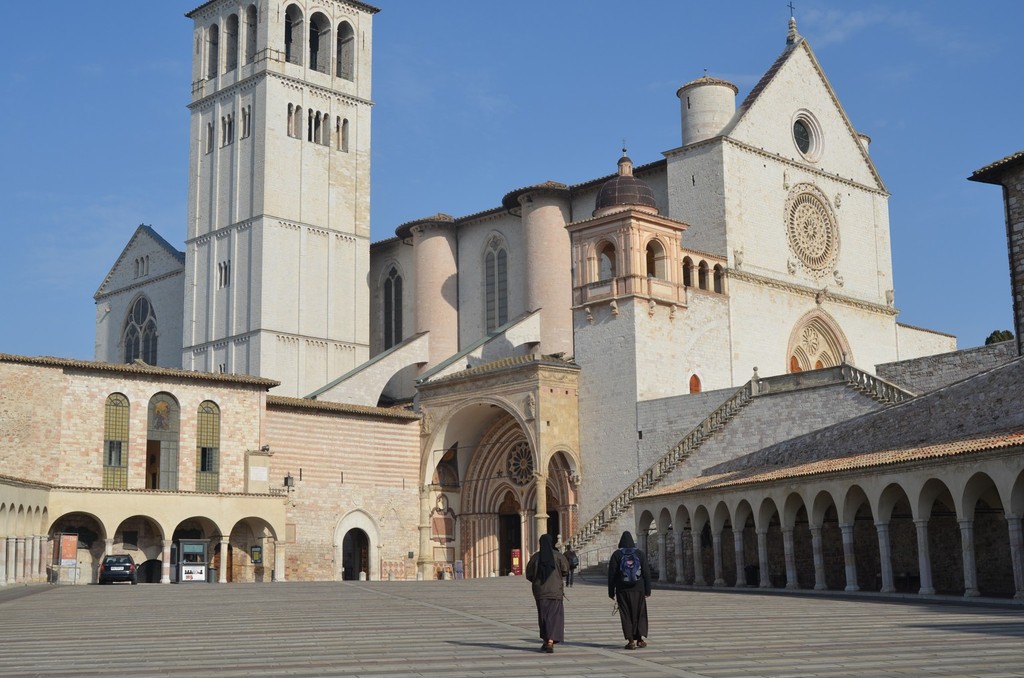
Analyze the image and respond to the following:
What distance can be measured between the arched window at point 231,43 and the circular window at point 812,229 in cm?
2588

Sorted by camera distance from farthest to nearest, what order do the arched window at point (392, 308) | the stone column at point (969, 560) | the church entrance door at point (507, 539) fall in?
the arched window at point (392, 308)
the church entrance door at point (507, 539)
the stone column at point (969, 560)

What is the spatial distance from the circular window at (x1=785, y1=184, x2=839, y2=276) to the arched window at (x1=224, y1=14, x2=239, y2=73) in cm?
2588

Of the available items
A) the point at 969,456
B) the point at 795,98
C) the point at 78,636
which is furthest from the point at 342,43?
the point at 78,636

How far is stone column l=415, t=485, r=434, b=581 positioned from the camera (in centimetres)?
4438

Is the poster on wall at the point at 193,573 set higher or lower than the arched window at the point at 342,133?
lower

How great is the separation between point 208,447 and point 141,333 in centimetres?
2460

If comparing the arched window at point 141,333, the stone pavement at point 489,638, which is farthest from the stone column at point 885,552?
the arched window at point 141,333

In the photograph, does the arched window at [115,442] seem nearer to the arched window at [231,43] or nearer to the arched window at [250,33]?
the arched window at [250,33]

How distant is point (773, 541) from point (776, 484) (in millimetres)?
4379

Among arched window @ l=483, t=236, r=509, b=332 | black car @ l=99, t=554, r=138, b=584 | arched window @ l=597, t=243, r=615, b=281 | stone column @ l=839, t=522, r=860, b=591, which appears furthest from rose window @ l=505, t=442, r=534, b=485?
stone column @ l=839, t=522, r=860, b=591

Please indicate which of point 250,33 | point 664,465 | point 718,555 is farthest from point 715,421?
point 250,33

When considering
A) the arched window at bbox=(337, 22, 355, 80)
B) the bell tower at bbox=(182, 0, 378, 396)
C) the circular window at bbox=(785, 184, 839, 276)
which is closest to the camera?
the circular window at bbox=(785, 184, 839, 276)

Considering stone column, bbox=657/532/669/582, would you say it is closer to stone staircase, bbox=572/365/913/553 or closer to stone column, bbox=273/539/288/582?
stone staircase, bbox=572/365/913/553

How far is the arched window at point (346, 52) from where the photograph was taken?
5853 cm
